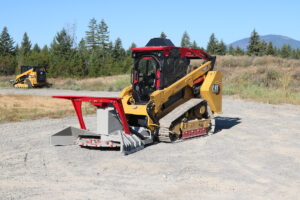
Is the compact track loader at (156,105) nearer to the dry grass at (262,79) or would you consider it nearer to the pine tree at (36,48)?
the dry grass at (262,79)

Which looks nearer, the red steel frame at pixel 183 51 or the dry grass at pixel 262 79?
the red steel frame at pixel 183 51

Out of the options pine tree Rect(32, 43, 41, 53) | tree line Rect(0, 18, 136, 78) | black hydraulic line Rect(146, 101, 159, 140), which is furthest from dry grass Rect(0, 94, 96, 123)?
pine tree Rect(32, 43, 41, 53)

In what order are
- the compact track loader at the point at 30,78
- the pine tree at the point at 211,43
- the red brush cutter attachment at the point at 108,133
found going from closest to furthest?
the red brush cutter attachment at the point at 108,133, the compact track loader at the point at 30,78, the pine tree at the point at 211,43

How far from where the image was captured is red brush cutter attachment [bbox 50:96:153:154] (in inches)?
316

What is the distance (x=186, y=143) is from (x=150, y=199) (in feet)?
13.2

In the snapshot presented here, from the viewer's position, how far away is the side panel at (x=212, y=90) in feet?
33.9

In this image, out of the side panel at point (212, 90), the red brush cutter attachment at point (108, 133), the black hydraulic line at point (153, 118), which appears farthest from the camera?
the side panel at point (212, 90)

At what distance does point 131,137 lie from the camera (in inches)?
329

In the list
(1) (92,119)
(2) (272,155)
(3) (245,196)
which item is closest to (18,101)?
(1) (92,119)

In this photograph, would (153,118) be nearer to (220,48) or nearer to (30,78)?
(30,78)

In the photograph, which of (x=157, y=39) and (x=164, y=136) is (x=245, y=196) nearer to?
(x=164, y=136)

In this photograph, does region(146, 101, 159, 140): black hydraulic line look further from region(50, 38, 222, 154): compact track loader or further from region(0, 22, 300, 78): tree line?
region(0, 22, 300, 78): tree line

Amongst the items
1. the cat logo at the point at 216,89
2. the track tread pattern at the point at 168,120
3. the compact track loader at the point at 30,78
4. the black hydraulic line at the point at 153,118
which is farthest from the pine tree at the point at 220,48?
the black hydraulic line at the point at 153,118

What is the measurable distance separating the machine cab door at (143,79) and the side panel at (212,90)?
161 cm
